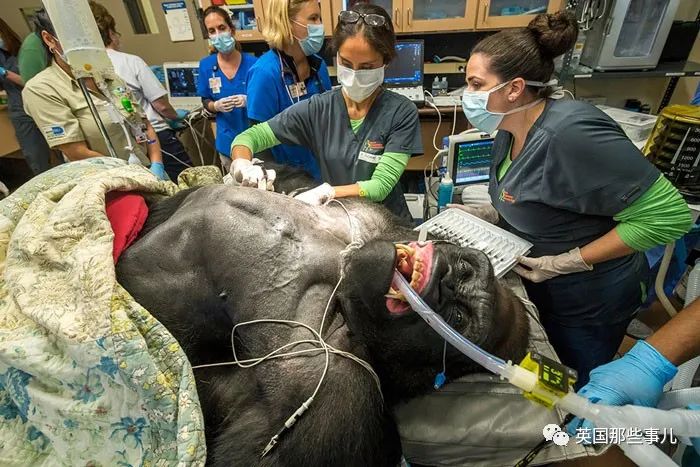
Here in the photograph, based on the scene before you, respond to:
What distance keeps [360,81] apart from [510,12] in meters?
2.34

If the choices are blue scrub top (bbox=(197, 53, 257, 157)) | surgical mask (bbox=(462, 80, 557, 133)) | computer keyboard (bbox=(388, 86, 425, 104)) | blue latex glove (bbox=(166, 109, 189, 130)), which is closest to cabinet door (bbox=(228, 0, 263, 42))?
blue scrub top (bbox=(197, 53, 257, 157))

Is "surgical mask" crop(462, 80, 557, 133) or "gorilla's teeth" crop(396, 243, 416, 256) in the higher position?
"surgical mask" crop(462, 80, 557, 133)

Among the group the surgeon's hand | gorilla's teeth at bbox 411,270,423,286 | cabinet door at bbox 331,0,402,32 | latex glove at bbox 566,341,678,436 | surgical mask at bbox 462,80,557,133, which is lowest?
latex glove at bbox 566,341,678,436

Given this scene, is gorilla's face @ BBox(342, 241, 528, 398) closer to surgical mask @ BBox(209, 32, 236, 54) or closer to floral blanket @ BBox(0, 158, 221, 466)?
floral blanket @ BBox(0, 158, 221, 466)

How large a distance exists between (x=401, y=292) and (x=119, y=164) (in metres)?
1.12

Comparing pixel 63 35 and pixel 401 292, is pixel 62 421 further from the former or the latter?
pixel 63 35

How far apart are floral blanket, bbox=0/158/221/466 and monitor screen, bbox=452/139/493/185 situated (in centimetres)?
158

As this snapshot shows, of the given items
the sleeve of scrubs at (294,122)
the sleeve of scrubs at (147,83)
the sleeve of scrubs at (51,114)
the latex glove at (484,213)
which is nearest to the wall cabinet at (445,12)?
the sleeve of scrubs at (147,83)

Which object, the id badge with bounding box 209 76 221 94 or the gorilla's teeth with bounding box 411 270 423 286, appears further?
the id badge with bounding box 209 76 221 94

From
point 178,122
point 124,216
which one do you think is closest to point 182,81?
point 178,122

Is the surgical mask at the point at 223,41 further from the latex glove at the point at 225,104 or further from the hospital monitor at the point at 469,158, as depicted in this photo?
the hospital monitor at the point at 469,158

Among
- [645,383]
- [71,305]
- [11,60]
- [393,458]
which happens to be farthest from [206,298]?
[11,60]

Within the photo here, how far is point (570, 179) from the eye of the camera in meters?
1.18

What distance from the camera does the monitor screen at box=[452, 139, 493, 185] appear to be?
1.87 m
